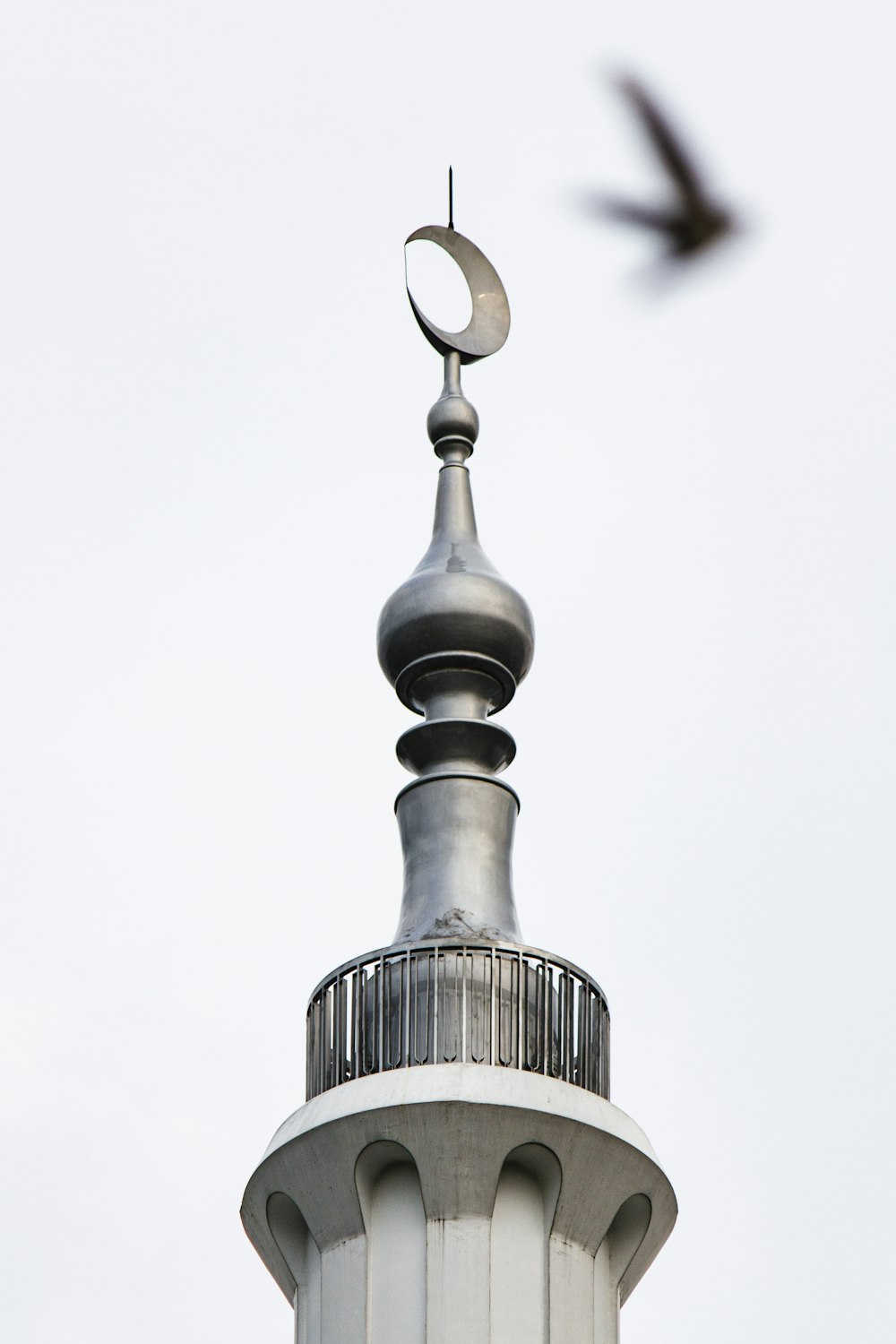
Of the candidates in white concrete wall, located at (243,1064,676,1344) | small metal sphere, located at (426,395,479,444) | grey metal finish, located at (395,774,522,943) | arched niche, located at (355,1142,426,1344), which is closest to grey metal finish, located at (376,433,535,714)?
grey metal finish, located at (395,774,522,943)

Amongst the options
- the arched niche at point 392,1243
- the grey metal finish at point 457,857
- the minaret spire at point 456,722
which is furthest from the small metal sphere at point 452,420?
the arched niche at point 392,1243

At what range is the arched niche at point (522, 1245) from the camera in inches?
950

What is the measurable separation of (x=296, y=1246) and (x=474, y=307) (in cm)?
1014

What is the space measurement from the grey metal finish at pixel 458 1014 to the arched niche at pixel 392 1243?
810 millimetres

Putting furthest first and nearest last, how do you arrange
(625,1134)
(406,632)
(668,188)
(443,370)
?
(443,370) → (406,632) → (625,1134) → (668,188)

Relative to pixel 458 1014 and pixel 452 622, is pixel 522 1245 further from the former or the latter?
pixel 452 622

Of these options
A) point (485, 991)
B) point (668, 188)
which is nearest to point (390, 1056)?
point (485, 991)

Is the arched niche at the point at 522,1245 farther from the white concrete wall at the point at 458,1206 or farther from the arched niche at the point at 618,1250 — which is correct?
the arched niche at the point at 618,1250

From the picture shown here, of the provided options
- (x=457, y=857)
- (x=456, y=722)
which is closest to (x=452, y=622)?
(x=456, y=722)

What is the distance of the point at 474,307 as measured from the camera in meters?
30.5

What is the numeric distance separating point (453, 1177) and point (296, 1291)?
7.02 feet

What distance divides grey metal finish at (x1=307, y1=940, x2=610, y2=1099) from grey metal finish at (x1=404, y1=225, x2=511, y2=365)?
747cm

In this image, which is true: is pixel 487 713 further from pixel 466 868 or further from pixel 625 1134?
pixel 625 1134

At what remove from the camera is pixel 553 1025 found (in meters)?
25.2
